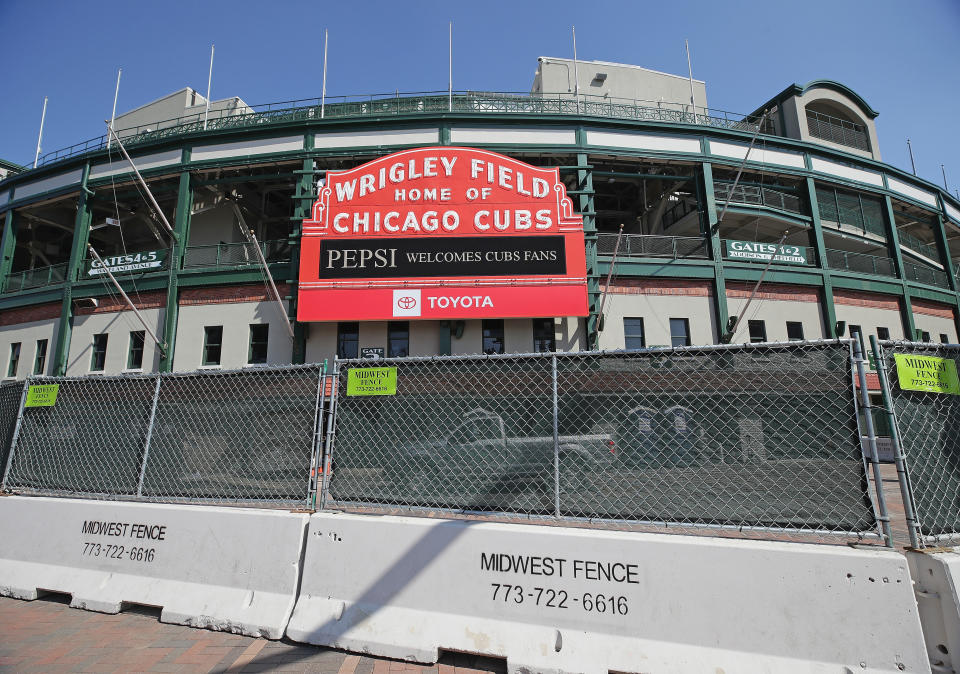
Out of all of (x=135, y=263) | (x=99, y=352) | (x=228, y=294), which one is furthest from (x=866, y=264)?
(x=99, y=352)

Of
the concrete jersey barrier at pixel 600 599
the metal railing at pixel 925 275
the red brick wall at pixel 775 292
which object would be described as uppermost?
the metal railing at pixel 925 275

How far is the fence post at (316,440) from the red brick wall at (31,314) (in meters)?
20.7

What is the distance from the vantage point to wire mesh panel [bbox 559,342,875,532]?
10.0 feet

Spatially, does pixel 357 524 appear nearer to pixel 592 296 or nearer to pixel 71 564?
pixel 71 564

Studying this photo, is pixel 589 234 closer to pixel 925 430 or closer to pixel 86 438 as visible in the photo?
pixel 925 430

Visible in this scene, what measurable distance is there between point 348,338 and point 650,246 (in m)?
11.4

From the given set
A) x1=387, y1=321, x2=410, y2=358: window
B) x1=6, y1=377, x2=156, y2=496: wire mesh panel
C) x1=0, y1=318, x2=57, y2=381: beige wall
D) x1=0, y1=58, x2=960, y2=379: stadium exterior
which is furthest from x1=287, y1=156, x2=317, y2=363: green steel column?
x1=0, y1=318, x2=57, y2=381: beige wall

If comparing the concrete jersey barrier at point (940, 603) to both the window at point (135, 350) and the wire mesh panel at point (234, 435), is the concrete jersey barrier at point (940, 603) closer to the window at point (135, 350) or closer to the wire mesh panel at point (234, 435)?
the wire mesh panel at point (234, 435)

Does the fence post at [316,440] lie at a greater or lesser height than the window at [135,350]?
lesser

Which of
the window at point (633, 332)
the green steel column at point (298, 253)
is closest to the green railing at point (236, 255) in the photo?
the green steel column at point (298, 253)

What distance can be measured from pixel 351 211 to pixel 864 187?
21.3m

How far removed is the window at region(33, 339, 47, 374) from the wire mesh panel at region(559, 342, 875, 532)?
76.5ft

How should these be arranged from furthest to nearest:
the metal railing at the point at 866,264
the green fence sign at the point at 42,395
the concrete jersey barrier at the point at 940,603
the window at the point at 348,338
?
the metal railing at the point at 866,264 → the window at the point at 348,338 → the green fence sign at the point at 42,395 → the concrete jersey barrier at the point at 940,603

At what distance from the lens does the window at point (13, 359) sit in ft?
61.2
